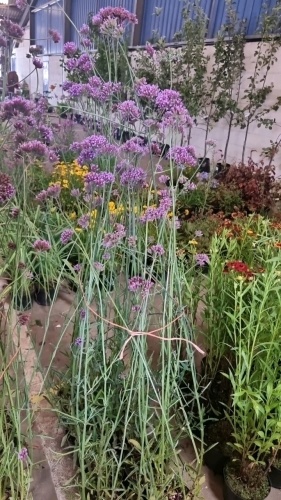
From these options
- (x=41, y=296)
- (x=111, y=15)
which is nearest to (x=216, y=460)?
(x=41, y=296)

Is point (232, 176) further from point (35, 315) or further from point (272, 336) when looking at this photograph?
point (272, 336)

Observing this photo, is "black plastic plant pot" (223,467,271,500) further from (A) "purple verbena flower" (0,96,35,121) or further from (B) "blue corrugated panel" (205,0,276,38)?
(B) "blue corrugated panel" (205,0,276,38)

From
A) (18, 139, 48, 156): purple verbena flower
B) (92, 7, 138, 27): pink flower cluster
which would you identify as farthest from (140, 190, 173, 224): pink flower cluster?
(92, 7, 138, 27): pink flower cluster

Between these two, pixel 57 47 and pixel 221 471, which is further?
pixel 57 47

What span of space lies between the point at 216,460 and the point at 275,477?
0.19m

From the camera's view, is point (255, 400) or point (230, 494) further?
point (230, 494)

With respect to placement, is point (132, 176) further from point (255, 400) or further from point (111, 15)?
point (255, 400)

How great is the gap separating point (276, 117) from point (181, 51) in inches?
58.5

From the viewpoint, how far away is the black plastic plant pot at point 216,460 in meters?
1.29

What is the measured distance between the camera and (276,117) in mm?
4156

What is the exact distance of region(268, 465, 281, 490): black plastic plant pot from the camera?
4.14 feet

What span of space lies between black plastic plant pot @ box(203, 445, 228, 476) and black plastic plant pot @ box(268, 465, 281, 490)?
0.15m

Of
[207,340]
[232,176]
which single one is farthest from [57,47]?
[207,340]

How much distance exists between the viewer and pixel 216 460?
4.27 feet
